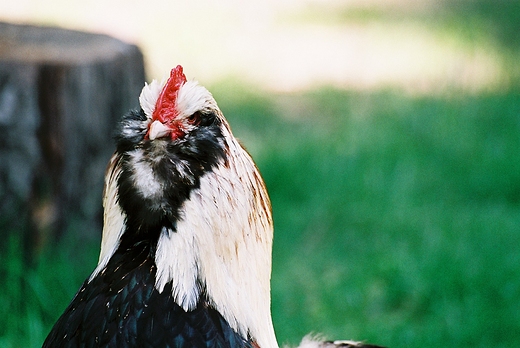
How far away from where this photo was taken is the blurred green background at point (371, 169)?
365cm

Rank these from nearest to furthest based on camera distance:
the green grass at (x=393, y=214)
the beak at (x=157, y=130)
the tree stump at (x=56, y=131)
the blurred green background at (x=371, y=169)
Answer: the beak at (x=157, y=130), the tree stump at (x=56, y=131), the blurred green background at (x=371, y=169), the green grass at (x=393, y=214)

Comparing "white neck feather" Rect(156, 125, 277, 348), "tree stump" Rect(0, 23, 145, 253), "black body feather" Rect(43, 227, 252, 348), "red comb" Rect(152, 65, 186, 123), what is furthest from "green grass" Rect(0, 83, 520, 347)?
"red comb" Rect(152, 65, 186, 123)

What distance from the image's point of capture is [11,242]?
3533mm

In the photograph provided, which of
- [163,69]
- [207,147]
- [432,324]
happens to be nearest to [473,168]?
[432,324]

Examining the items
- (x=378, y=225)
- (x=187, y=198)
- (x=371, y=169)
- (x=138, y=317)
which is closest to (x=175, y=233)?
(x=187, y=198)

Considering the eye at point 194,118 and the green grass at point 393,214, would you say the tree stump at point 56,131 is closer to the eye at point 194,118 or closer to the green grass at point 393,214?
the green grass at point 393,214

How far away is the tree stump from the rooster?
67.7 inches

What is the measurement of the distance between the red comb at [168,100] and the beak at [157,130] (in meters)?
0.03

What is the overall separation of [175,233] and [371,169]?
3504mm

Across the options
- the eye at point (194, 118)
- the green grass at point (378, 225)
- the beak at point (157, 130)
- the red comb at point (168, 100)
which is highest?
the red comb at point (168, 100)

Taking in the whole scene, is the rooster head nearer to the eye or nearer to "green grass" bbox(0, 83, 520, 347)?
the eye

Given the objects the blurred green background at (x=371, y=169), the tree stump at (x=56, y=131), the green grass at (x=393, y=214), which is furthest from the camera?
the green grass at (x=393, y=214)

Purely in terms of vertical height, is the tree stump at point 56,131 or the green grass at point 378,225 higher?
the tree stump at point 56,131

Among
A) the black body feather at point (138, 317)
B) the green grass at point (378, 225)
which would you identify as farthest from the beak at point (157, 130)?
the green grass at point (378, 225)
